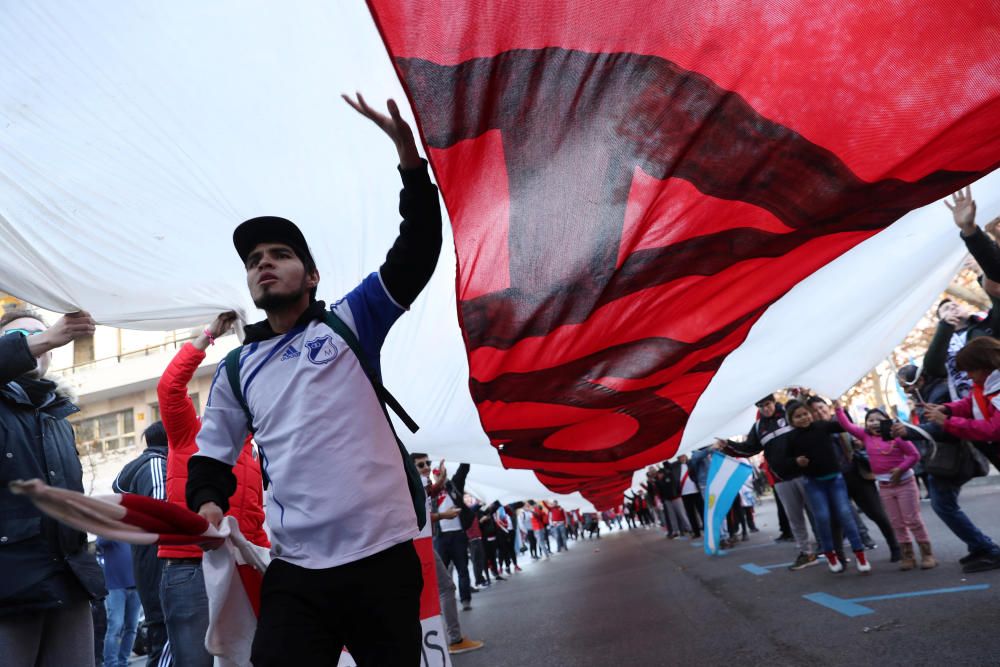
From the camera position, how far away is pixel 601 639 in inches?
221

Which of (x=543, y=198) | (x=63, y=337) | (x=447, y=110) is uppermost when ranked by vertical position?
(x=447, y=110)

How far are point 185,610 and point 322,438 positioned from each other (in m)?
1.73

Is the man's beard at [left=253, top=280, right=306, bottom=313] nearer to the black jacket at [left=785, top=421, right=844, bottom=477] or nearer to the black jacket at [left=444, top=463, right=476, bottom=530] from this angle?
the black jacket at [left=785, top=421, right=844, bottom=477]

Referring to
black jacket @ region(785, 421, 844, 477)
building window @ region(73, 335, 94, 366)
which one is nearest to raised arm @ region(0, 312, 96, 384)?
black jacket @ region(785, 421, 844, 477)

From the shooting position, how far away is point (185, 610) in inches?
128

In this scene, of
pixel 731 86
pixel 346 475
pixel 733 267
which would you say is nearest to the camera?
pixel 346 475

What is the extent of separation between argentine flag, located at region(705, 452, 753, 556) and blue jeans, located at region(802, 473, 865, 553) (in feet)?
9.97

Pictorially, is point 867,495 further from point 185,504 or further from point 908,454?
point 185,504

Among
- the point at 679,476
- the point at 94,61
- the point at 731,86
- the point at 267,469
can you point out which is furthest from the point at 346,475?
the point at 679,476

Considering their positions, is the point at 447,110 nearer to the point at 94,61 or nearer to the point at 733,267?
the point at 94,61

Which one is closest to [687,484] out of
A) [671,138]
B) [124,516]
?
[671,138]

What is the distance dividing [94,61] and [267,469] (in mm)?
1492

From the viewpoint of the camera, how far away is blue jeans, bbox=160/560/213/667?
3.17 meters

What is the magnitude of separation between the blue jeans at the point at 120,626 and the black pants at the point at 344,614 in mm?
7101
